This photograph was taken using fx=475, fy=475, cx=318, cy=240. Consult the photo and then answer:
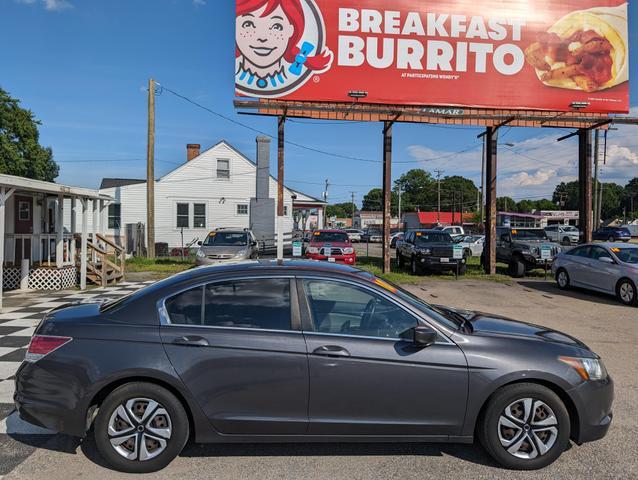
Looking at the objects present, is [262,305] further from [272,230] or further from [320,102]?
[272,230]

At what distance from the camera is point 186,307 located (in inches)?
142

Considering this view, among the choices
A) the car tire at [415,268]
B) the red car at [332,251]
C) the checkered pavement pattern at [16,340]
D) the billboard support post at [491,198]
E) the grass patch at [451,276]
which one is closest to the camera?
the checkered pavement pattern at [16,340]

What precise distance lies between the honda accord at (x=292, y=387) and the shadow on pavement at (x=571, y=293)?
964cm

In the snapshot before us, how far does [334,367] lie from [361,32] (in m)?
14.1

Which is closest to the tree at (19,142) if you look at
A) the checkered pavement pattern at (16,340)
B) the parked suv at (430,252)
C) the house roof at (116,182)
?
the house roof at (116,182)

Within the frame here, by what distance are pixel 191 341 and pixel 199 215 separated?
25576 millimetres

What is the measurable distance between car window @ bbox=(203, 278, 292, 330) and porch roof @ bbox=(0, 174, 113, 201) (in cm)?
798

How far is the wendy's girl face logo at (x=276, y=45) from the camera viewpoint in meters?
15.0

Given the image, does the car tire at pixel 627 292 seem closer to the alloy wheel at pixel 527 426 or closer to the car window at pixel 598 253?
the car window at pixel 598 253

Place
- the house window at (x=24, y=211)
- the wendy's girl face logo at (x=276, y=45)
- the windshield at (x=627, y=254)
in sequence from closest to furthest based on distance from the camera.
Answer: the windshield at (x=627, y=254), the house window at (x=24, y=211), the wendy's girl face logo at (x=276, y=45)

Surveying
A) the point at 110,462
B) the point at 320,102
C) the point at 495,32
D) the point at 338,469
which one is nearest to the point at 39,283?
the point at 320,102

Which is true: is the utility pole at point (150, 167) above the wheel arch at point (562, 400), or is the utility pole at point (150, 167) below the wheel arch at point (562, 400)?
above

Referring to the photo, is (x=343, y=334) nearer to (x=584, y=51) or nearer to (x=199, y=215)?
(x=584, y=51)

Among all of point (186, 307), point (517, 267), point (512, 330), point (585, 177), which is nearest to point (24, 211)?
point (186, 307)
